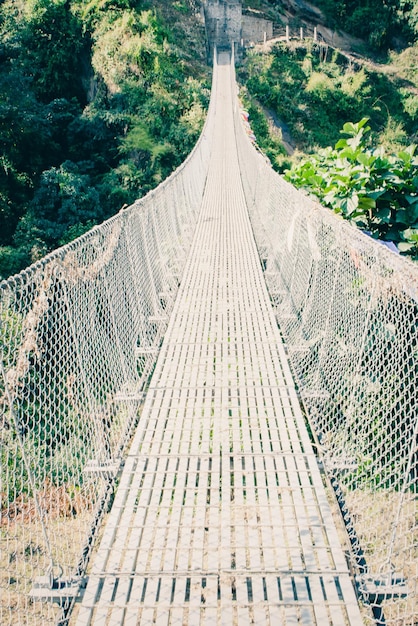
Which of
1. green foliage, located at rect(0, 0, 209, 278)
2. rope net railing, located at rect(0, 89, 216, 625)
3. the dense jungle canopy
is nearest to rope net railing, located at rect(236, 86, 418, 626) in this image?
rope net railing, located at rect(0, 89, 216, 625)

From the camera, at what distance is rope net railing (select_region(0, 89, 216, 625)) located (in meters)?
1.52

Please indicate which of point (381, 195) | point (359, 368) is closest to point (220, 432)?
point (359, 368)

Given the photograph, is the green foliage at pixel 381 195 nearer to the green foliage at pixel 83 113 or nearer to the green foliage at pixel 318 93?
the green foliage at pixel 83 113

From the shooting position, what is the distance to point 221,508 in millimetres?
1779

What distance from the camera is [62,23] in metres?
14.6

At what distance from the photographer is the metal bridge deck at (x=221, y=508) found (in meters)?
1.45

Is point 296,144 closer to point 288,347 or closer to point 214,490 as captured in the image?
point 288,347

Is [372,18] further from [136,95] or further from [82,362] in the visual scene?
[82,362]

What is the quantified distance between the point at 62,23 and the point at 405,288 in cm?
1660

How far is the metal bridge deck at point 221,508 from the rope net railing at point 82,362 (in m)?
0.11

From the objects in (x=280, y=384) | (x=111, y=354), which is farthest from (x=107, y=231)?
(x=280, y=384)

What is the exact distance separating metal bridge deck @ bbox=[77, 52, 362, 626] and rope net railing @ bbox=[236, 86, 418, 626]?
0.37ft

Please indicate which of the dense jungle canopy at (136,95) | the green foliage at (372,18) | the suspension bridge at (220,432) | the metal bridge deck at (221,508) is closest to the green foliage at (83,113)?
the dense jungle canopy at (136,95)

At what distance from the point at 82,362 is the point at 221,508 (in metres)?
0.77
